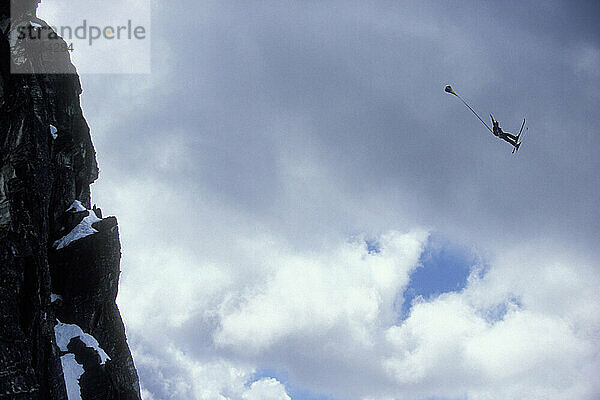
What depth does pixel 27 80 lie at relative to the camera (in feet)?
123

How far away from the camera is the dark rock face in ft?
90.4

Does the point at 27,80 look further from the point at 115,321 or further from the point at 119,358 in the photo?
the point at 119,358

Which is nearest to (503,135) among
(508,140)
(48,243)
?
(508,140)

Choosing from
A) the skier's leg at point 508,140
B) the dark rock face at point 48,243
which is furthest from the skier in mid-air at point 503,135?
the dark rock face at point 48,243

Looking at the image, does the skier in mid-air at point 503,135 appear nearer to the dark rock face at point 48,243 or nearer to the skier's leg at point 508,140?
the skier's leg at point 508,140

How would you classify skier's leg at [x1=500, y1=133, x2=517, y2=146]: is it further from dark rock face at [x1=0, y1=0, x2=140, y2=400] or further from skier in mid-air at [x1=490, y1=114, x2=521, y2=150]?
dark rock face at [x1=0, y1=0, x2=140, y2=400]

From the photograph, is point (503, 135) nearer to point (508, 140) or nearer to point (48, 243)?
point (508, 140)

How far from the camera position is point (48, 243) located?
39.2 m

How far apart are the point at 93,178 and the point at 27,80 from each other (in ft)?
54.8

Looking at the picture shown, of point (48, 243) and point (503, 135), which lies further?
point (48, 243)

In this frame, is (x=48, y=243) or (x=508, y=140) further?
(x=48, y=243)

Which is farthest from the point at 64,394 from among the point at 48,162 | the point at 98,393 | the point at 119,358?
the point at 48,162

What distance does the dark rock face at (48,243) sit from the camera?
1085 inches

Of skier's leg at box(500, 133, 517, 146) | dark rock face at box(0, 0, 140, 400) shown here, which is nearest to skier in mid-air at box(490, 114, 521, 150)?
skier's leg at box(500, 133, 517, 146)
